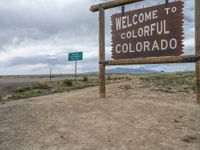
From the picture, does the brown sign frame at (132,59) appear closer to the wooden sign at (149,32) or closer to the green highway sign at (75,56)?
the wooden sign at (149,32)

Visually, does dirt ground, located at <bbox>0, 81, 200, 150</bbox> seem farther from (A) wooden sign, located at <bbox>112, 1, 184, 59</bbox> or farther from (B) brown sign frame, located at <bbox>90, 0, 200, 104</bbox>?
(A) wooden sign, located at <bbox>112, 1, 184, 59</bbox>

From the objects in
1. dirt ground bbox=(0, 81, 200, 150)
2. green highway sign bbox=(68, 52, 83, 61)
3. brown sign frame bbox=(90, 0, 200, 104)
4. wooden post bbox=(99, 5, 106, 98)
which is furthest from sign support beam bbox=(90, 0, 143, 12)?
green highway sign bbox=(68, 52, 83, 61)

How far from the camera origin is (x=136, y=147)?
16.8 ft

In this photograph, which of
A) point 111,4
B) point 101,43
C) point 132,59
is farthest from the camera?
point 101,43

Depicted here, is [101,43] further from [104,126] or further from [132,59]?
[104,126]

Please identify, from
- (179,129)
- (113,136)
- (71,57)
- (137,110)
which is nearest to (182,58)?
(137,110)

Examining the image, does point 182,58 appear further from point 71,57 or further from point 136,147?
point 71,57

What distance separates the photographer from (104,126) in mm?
6320

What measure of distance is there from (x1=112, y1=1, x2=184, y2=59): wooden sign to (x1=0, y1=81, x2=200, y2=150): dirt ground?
1.71 metres

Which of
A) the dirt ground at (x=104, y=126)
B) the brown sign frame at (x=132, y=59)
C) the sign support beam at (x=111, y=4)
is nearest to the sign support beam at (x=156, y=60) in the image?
the brown sign frame at (x=132, y=59)

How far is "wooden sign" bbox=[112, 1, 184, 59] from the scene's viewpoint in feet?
27.7

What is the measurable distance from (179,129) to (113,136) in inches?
55.6

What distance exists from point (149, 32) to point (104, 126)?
13.4 feet

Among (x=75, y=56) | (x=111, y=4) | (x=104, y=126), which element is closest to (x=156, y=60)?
(x=111, y=4)
